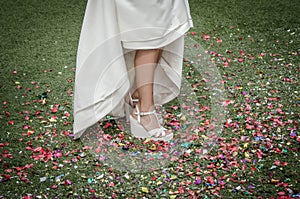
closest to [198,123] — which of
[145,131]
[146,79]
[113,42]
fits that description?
[145,131]

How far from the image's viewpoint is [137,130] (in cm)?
227

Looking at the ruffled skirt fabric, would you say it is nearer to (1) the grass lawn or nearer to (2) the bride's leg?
(2) the bride's leg

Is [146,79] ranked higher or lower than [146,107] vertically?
higher

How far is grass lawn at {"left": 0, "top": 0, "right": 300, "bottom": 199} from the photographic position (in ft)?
6.27

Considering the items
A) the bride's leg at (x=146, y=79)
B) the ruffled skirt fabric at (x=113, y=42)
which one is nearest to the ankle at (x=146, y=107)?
the bride's leg at (x=146, y=79)

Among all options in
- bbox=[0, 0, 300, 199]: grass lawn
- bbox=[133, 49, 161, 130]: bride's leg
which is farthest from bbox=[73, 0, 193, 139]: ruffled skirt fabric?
bbox=[0, 0, 300, 199]: grass lawn

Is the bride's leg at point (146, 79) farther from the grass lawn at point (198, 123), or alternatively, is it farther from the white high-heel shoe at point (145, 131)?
the grass lawn at point (198, 123)

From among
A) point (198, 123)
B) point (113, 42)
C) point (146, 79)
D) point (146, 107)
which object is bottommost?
point (198, 123)

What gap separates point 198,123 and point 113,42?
706 millimetres

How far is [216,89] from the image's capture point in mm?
2732

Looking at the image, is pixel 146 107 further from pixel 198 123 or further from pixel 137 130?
pixel 198 123

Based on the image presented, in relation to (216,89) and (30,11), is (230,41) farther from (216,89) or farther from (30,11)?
(30,11)

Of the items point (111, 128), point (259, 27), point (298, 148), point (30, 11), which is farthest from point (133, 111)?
point (30, 11)

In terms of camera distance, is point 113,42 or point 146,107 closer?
point 113,42
